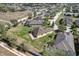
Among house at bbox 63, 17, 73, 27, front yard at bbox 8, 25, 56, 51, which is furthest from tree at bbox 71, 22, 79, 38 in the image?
front yard at bbox 8, 25, 56, 51

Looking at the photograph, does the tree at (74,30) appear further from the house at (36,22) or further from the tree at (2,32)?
the tree at (2,32)

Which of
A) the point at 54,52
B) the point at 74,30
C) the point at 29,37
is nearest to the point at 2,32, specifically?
the point at 29,37

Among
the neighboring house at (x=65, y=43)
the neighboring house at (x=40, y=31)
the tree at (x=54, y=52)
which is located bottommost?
the tree at (x=54, y=52)

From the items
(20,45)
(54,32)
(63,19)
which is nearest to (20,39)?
(20,45)

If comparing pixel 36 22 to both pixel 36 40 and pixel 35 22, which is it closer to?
pixel 35 22

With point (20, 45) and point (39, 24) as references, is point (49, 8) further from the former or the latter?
point (20, 45)

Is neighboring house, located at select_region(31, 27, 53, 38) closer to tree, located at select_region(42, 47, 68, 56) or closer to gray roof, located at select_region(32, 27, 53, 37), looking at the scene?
gray roof, located at select_region(32, 27, 53, 37)

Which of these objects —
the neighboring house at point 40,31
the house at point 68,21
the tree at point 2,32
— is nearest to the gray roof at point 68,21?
the house at point 68,21
